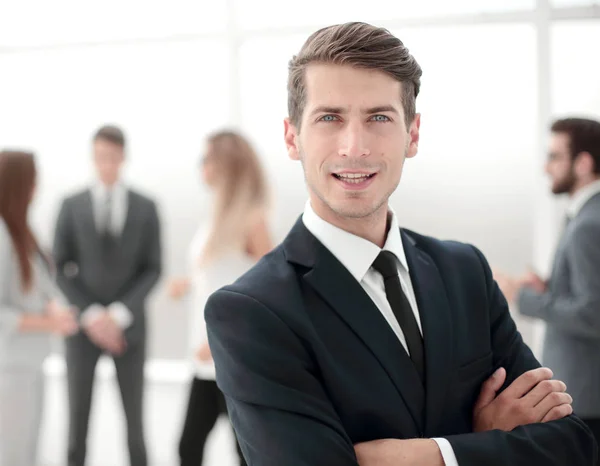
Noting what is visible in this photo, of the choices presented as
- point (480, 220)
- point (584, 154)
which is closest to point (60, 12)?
point (480, 220)

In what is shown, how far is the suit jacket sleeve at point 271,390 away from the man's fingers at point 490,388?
30 centimetres

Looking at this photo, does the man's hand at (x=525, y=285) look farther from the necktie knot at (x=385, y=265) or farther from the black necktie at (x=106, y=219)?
the black necktie at (x=106, y=219)

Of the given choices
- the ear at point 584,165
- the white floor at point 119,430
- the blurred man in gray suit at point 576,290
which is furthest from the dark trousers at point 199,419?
the ear at point 584,165

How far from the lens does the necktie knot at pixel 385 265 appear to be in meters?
1.42

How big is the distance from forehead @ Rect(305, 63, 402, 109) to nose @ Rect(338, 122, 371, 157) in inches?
1.7

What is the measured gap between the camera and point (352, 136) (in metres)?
1.31

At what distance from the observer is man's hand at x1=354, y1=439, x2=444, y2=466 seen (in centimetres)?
127

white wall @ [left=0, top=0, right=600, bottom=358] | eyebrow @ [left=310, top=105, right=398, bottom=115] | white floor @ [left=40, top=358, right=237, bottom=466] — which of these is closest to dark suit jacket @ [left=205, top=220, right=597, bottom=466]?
eyebrow @ [left=310, top=105, right=398, bottom=115]

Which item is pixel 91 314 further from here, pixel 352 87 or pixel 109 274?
pixel 352 87

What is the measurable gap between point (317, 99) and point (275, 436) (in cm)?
59

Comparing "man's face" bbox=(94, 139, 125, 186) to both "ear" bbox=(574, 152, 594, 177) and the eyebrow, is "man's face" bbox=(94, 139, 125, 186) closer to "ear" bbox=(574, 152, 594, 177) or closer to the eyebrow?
"ear" bbox=(574, 152, 594, 177)

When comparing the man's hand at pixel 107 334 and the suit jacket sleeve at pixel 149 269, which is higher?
the suit jacket sleeve at pixel 149 269

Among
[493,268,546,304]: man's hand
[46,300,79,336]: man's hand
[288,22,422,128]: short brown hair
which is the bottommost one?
Answer: [46,300,79,336]: man's hand

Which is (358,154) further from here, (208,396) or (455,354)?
(208,396)
